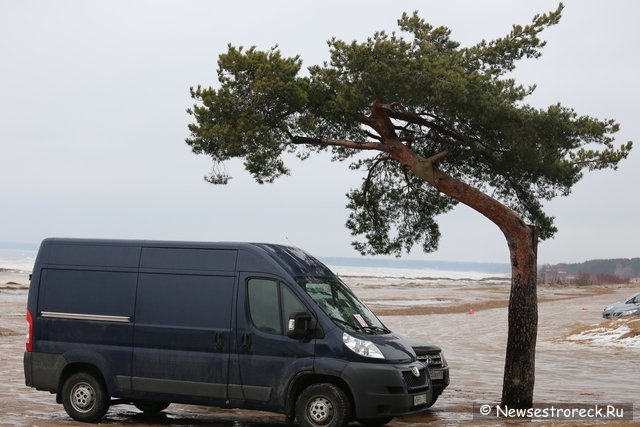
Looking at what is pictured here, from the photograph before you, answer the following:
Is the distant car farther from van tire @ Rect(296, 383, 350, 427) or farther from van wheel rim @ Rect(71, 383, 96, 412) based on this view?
van wheel rim @ Rect(71, 383, 96, 412)

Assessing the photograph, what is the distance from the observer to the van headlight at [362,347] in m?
10.7

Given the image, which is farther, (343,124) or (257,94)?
(343,124)

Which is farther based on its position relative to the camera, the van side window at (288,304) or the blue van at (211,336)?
the van side window at (288,304)

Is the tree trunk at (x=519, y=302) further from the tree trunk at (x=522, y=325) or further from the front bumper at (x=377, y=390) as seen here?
the front bumper at (x=377, y=390)

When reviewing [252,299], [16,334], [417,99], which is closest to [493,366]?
[417,99]

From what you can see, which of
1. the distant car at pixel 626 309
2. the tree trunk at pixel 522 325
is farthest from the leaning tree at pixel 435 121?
the distant car at pixel 626 309

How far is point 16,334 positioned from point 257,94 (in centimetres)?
1754

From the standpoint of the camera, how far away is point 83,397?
11984mm

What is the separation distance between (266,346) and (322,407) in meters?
1.07

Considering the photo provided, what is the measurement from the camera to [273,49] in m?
14.6

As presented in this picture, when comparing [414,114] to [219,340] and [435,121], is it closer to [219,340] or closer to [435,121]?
[435,121]

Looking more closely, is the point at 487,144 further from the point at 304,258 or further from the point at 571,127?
the point at 304,258

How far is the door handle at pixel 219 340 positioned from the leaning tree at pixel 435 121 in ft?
12.6

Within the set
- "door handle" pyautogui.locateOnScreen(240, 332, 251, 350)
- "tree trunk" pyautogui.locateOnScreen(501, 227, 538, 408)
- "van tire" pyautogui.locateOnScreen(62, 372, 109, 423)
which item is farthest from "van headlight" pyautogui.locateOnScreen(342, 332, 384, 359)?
"tree trunk" pyautogui.locateOnScreen(501, 227, 538, 408)
